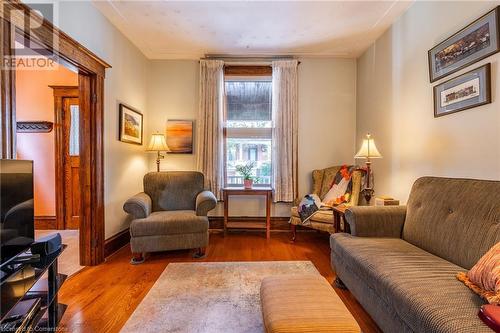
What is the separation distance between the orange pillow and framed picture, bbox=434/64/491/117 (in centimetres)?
108

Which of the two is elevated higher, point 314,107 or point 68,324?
point 314,107

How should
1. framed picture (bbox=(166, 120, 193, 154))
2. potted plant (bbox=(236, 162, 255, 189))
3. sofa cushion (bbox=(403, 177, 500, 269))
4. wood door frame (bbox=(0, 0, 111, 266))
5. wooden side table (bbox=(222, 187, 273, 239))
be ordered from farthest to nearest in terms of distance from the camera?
framed picture (bbox=(166, 120, 193, 154))
potted plant (bbox=(236, 162, 255, 189))
wooden side table (bbox=(222, 187, 273, 239))
wood door frame (bbox=(0, 0, 111, 266))
sofa cushion (bbox=(403, 177, 500, 269))

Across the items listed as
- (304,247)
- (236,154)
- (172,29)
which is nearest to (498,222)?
(304,247)

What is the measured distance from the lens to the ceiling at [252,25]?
2.62 meters

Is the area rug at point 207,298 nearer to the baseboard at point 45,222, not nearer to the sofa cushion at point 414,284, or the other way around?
the sofa cushion at point 414,284

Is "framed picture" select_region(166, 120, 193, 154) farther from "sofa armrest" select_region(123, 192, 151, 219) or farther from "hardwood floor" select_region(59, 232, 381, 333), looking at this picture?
"hardwood floor" select_region(59, 232, 381, 333)

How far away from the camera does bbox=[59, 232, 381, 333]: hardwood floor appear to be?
1772 mm

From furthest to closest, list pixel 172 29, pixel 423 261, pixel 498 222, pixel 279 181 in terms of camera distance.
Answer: pixel 279 181 → pixel 172 29 → pixel 423 261 → pixel 498 222

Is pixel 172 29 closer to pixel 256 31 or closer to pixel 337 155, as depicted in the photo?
pixel 256 31

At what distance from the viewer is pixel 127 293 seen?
2111 millimetres

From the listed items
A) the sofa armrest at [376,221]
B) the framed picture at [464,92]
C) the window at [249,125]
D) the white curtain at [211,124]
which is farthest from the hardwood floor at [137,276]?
the framed picture at [464,92]

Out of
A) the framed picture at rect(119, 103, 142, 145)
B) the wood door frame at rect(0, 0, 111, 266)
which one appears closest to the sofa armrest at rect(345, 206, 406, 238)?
the wood door frame at rect(0, 0, 111, 266)

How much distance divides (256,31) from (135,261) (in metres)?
3.02

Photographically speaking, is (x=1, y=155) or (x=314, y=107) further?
(x=314, y=107)
